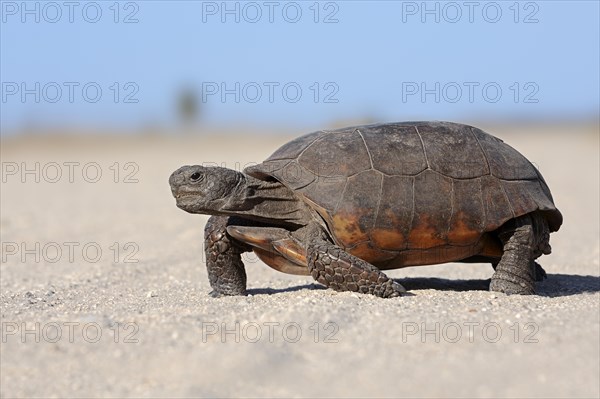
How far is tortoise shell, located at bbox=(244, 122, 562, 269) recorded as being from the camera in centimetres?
660

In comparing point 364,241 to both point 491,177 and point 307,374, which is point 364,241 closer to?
point 491,177

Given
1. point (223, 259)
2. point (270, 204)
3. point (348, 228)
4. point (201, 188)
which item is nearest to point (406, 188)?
point (348, 228)

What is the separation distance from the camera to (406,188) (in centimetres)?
666

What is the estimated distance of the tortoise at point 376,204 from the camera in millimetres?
6578

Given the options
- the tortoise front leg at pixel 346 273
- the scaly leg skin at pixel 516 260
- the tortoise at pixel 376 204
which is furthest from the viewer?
the scaly leg skin at pixel 516 260

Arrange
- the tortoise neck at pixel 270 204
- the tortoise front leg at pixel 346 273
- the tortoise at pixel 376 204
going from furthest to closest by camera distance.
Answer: the tortoise neck at pixel 270 204, the tortoise at pixel 376 204, the tortoise front leg at pixel 346 273

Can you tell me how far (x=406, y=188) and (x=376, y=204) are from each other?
285 millimetres

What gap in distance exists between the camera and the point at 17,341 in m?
5.06

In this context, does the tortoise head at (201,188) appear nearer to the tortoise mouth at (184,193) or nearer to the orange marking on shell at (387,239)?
the tortoise mouth at (184,193)

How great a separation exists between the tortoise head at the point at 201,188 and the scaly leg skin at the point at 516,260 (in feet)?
7.51

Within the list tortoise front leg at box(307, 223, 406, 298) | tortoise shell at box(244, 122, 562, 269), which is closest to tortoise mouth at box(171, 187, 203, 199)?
tortoise shell at box(244, 122, 562, 269)

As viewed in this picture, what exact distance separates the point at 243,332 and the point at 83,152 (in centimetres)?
3459

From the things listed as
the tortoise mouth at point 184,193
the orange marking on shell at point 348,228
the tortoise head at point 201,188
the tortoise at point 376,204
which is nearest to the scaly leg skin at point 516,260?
the tortoise at point 376,204

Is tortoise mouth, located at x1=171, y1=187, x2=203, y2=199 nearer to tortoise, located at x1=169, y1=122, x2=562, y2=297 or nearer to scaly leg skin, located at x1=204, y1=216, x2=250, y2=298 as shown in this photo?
tortoise, located at x1=169, y1=122, x2=562, y2=297
